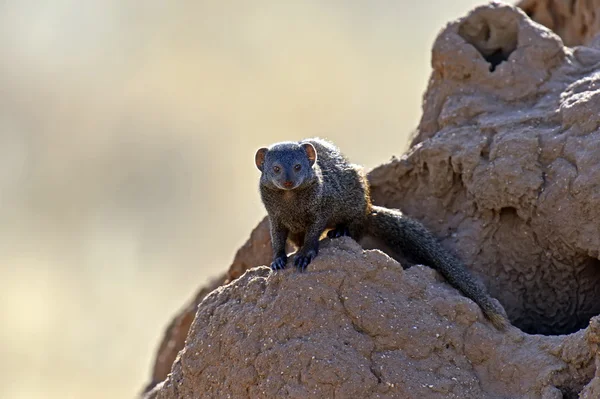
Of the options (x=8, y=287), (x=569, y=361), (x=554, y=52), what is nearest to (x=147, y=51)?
(x=8, y=287)

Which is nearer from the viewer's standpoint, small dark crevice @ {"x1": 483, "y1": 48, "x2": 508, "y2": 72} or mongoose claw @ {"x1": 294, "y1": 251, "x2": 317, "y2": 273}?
mongoose claw @ {"x1": 294, "y1": 251, "x2": 317, "y2": 273}

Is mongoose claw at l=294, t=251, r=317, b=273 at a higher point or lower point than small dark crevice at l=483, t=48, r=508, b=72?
lower

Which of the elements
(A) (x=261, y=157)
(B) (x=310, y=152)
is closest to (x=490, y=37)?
(B) (x=310, y=152)

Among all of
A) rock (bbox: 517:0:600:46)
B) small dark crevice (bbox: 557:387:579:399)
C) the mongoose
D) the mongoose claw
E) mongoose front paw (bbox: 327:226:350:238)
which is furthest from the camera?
rock (bbox: 517:0:600:46)

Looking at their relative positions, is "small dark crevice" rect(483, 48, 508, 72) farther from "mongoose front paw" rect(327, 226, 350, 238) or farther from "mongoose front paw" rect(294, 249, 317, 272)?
"mongoose front paw" rect(294, 249, 317, 272)

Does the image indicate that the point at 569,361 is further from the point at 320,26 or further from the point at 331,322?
the point at 320,26

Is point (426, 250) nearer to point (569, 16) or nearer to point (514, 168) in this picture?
point (514, 168)

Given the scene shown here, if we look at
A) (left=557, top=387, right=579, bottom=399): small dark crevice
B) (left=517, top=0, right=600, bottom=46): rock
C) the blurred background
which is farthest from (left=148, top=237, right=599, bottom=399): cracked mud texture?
the blurred background

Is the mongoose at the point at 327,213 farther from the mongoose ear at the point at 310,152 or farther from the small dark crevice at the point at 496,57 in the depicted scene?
the small dark crevice at the point at 496,57
